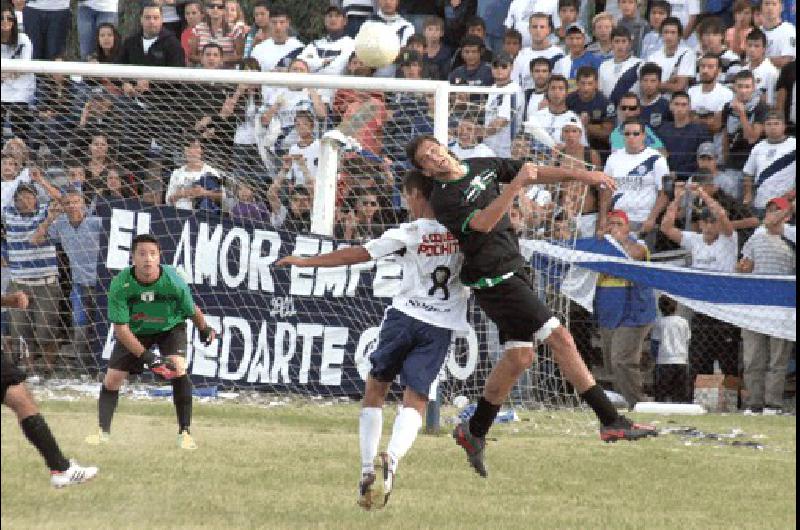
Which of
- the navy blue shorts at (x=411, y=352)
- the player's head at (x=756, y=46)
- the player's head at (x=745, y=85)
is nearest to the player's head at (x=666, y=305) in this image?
the player's head at (x=745, y=85)

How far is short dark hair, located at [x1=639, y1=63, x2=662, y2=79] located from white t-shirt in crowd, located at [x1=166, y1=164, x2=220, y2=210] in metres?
4.57

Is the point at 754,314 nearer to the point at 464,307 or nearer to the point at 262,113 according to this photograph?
the point at 262,113

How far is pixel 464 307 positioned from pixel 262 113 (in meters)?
6.78

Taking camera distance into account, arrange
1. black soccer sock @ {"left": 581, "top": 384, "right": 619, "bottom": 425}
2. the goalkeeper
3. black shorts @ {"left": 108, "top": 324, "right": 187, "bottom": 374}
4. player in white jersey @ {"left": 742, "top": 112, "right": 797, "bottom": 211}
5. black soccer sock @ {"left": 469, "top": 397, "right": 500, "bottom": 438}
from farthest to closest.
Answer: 1. player in white jersey @ {"left": 742, "top": 112, "right": 797, "bottom": 211}
2. black shorts @ {"left": 108, "top": 324, "right": 187, "bottom": 374}
3. the goalkeeper
4. black soccer sock @ {"left": 469, "top": 397, "right": 500, "bottom": 438}
5. black soccer sock @ {"left": 581, "top": 384, "right": 619, "bottom": 425}

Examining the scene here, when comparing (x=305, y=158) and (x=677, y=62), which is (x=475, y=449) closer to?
(x=305, y=158)

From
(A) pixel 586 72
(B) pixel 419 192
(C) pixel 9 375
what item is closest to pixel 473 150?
(A) pixel 586 72

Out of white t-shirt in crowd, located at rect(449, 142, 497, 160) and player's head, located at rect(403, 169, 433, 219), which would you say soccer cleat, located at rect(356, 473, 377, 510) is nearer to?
player's head, located at rect(403, 169, 433, 219)

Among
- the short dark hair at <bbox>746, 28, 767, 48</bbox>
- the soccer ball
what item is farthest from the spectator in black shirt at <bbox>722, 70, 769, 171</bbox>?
the soccer ball

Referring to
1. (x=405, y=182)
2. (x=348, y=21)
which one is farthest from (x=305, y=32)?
(x=405, y=182)

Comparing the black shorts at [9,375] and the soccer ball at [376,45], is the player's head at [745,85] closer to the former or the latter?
the soccer ball at [376,45]

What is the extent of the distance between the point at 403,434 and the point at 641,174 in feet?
23.6

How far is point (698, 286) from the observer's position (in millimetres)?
16625

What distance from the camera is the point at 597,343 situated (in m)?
17.0

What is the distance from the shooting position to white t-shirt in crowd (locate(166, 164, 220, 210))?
16297 mm
